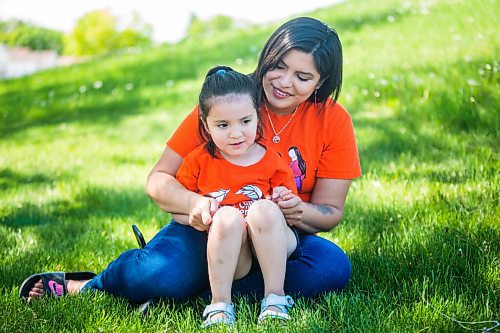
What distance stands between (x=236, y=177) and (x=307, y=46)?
636 mm

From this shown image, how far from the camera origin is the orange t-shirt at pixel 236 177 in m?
2.59

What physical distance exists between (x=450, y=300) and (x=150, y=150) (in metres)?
3.98

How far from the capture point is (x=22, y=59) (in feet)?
186

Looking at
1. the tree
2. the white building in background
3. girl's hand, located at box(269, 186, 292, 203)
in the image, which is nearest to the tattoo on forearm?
girl's hand, located at box(269, 186, 292, 203)

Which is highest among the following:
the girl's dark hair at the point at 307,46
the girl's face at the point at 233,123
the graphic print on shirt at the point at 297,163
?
the girl's dark hair at the point at 307,46

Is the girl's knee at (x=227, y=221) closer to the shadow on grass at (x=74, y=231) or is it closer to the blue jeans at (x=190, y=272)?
the blue jeans at (x=190, y=272)

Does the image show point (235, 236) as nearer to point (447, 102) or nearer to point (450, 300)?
point (450, 300)

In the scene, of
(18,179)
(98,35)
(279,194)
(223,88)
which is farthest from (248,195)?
(98,35)

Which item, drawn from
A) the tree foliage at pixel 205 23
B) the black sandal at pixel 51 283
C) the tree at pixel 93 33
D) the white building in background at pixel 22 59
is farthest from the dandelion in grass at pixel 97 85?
the tree foliage at pixel 205 23

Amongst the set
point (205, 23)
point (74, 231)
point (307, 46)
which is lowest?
point (74, 231)

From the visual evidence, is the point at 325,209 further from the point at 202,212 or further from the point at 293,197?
the point at 202,212

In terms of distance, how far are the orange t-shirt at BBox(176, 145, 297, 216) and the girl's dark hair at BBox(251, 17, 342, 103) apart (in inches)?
15.2

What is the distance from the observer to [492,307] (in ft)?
7.73

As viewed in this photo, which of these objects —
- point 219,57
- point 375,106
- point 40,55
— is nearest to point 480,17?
point 375,106
